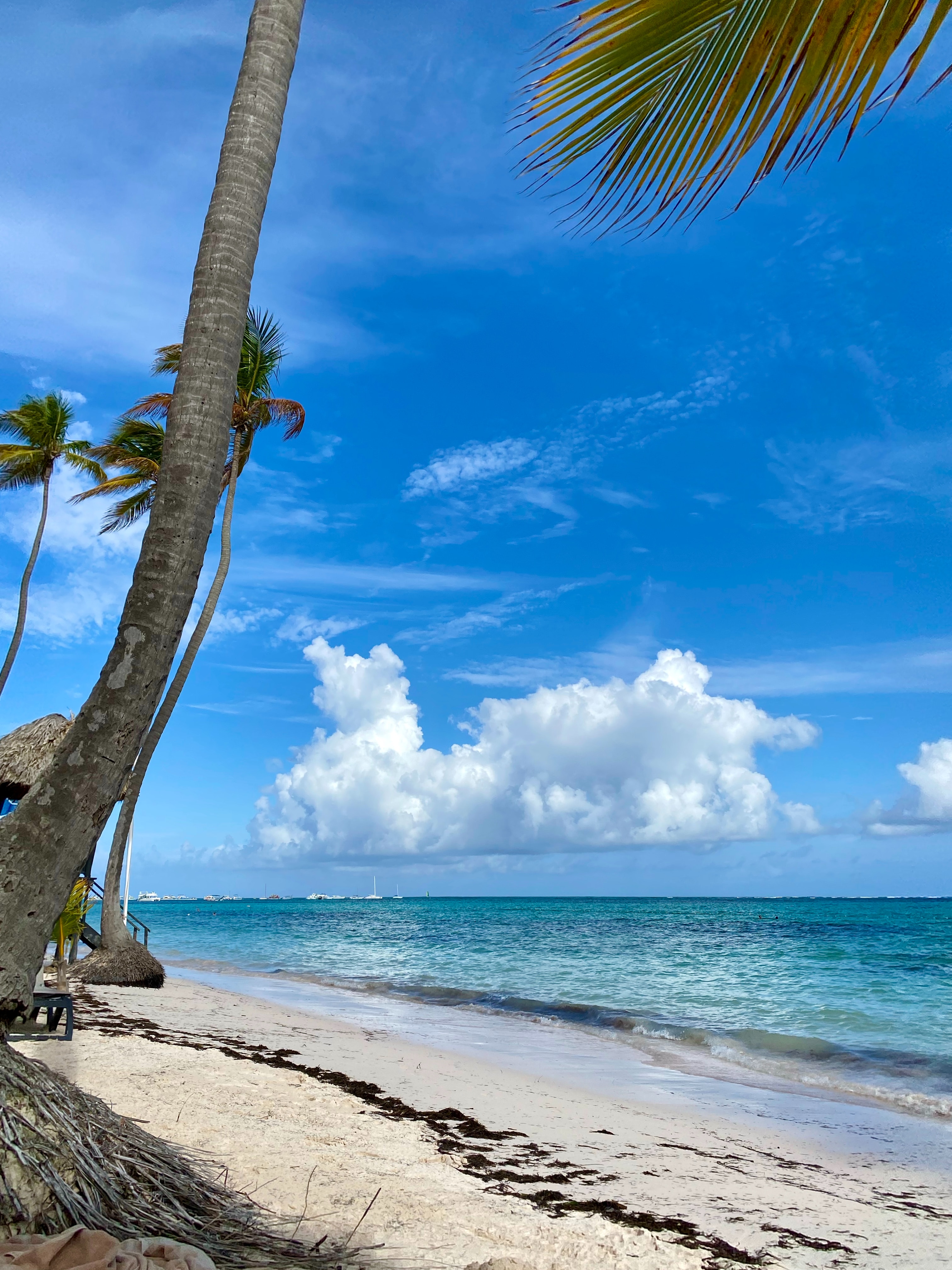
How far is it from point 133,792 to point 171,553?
11.6 meters

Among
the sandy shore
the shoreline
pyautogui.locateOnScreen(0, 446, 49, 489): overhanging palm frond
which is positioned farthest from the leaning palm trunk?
pyautogui.locateOnScreen(0, 446, 49, 489): overhanging palm frond

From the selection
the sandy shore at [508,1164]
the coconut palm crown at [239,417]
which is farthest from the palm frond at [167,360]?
the sandy shore at [508,1164]

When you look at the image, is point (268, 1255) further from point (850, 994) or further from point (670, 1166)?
point (850, 994)

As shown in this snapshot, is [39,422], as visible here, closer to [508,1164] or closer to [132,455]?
[132,455]

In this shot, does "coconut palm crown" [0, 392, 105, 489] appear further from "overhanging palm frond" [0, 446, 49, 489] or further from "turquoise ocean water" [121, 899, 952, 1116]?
"turquoise ocean water" [121, 899, 952, 1116]

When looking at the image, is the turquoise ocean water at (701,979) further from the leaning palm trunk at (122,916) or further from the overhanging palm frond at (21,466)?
the overhanging palm frond at (21,466)

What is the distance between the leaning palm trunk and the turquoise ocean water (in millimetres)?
6213

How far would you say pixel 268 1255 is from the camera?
3193 millimetres

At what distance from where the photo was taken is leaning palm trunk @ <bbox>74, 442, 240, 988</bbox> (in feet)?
44.0

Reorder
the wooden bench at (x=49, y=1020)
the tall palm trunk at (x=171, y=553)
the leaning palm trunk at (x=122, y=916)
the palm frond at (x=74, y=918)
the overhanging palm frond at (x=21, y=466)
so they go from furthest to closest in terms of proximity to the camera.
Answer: the overhanging palm frond at (x=21, y=466) < the leaning palm trunk at (x=122, y=916) < the palm frond at (x=74, y=918) < the wooden bench at (x=49, y=1020) < the tall palm trunk at (x=171, y=553)

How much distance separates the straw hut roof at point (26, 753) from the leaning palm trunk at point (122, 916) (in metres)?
1.42

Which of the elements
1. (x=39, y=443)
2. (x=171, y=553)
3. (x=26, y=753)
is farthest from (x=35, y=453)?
(x=171, y=553)

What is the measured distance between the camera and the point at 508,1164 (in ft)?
18.0

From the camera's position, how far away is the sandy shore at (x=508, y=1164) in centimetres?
413
